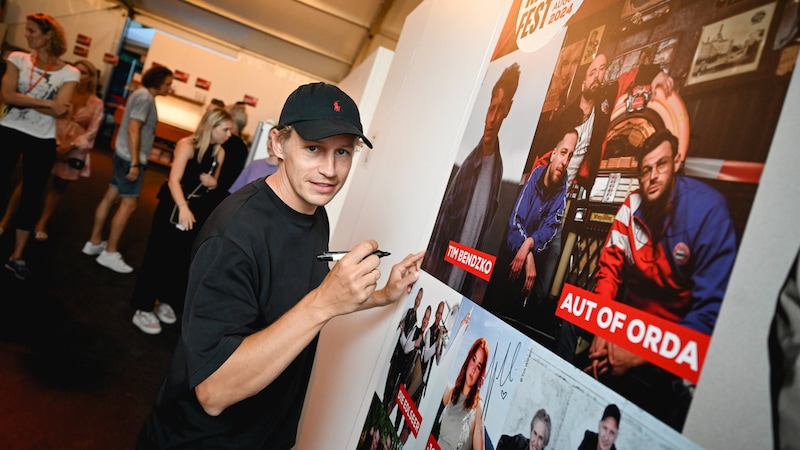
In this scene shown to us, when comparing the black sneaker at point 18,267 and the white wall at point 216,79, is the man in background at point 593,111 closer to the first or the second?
the black sneaker at point 18,267

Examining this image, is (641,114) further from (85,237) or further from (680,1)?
(85,237)

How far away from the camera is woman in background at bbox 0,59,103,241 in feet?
13.2

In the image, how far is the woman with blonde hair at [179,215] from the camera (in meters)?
3.21

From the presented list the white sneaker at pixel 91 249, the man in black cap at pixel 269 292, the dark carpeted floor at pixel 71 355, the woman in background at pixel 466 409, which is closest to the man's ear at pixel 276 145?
the man in black cap at pixel 269 292

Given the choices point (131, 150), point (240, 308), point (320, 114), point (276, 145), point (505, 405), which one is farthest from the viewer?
point (131, 150)

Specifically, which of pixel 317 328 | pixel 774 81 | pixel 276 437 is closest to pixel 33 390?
pixel 276 437

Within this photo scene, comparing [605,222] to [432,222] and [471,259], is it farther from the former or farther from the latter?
[432,222]

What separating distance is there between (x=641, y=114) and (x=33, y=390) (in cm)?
276

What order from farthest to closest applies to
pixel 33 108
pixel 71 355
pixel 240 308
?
1. pixel 33 108
2. pixel 71 355
3. pixel 240 308

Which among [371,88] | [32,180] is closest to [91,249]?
[32,180]

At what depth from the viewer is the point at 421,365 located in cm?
124

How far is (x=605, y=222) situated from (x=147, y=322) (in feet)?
10.9

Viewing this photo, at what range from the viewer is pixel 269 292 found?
4.12 feet

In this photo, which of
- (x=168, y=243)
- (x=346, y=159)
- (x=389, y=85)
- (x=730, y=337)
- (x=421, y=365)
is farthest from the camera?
(x=168, y=243)
